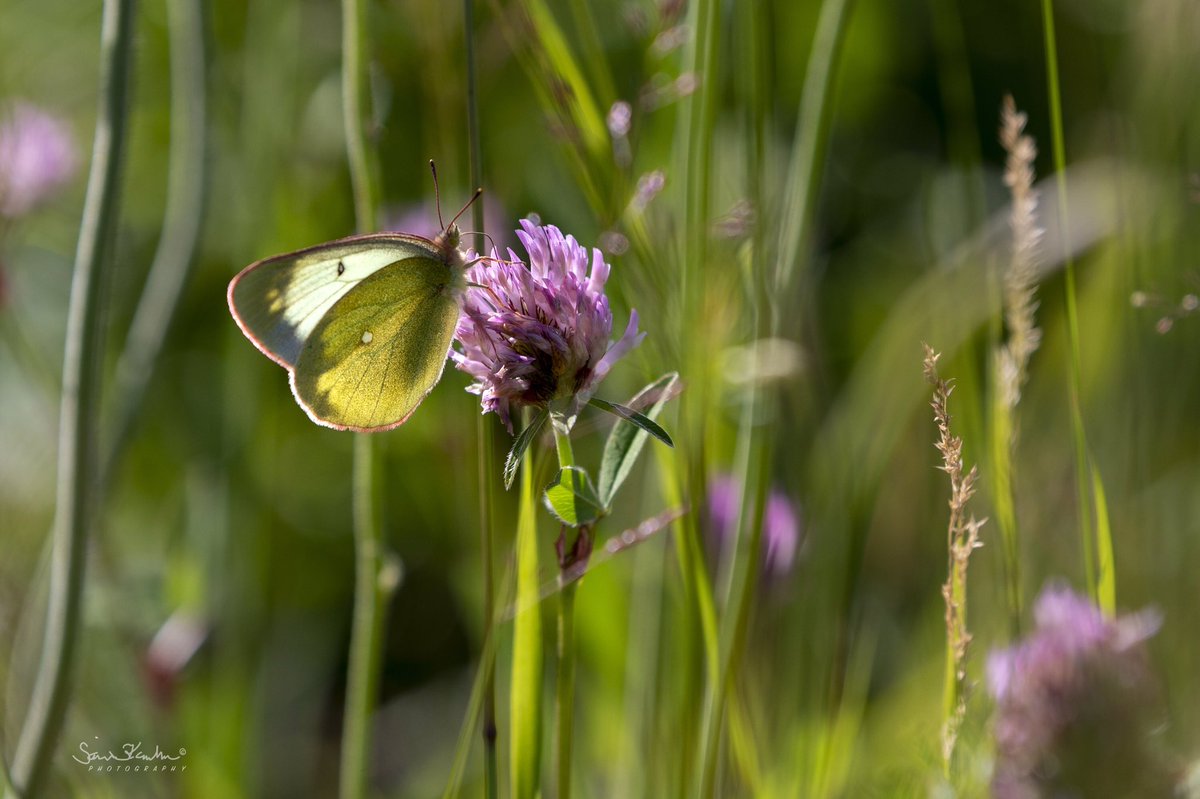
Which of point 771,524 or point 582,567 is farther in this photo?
point 771,524

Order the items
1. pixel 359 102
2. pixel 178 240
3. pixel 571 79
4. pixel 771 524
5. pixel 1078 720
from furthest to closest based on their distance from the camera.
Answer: pixel 771 524 → pixel 178 240 → pixel 571 79 → pixel 359 102 → pixel 1078 720

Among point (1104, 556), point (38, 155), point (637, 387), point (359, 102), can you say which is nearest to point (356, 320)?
point (359, 102)

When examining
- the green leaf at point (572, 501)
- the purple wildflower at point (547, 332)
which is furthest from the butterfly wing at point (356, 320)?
the green leaf at point (572, 501)

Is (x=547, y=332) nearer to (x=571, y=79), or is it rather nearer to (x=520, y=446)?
(x=520, y=446)

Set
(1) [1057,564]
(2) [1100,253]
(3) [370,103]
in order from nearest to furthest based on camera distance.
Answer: (3) [370,103], (1) [1057,564], (2) [1100,253]

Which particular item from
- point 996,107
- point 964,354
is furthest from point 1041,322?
point 964,354

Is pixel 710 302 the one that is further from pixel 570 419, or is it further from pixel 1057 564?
pixel 1057 564
